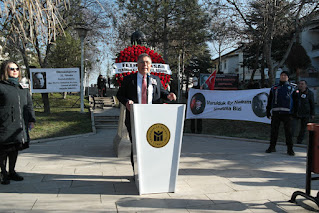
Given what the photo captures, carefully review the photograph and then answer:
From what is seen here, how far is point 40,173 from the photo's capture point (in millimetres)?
4645

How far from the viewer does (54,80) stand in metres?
13.5

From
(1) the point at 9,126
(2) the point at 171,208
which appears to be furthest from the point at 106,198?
(1) the point at 9,126

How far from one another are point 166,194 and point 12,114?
2458mm

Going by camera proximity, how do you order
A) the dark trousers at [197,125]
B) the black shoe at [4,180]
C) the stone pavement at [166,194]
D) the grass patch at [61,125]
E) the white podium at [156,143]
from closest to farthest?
the stone pavement at [166,194], the white podium at [156,143], the black shoe at [4,180], the grass patch at [61,125], the dark trousers at [197,125]

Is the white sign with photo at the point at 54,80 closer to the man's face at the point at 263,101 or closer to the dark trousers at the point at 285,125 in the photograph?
the man's face at the point at 263,101

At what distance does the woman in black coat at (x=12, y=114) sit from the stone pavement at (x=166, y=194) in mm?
534

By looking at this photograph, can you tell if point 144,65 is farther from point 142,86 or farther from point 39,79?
point 39,79

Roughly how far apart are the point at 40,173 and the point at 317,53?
114 feet

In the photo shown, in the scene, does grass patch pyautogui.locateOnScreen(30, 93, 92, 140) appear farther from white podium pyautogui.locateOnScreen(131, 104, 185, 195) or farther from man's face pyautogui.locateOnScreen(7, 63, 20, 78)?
white podium pyautogui.locateOnScreen(131, 104, 185, 195)

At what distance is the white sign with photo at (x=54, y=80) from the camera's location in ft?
43.3

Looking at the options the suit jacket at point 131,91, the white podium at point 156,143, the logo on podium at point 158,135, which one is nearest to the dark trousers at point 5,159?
the suit jacket at point 131,91

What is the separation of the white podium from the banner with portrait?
5994 millimetres

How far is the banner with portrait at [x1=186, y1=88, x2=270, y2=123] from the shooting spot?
8812 mm

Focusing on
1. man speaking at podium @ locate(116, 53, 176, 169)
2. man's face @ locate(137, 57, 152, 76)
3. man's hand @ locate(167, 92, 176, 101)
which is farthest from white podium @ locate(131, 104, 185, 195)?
man's face @ locate(137, 57, 152, 76)
